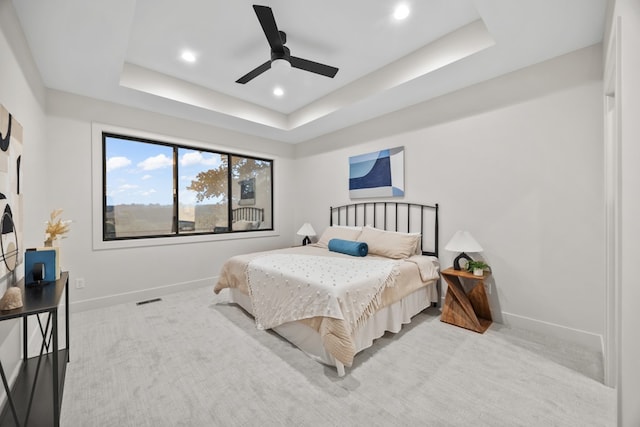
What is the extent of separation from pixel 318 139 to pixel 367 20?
2.61 m

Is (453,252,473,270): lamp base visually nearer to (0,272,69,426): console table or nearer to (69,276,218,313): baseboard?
(0,272,69,426): console table

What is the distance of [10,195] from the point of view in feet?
5.79

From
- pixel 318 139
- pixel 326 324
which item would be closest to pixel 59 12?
pixel 326 324

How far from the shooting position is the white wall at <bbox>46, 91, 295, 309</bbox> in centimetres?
304

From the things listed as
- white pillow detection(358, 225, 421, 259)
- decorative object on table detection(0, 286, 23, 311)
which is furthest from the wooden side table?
decorative object on table detection(0, 286, 23, 311)

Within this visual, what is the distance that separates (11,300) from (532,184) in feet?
12.7

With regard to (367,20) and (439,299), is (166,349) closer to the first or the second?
(439,299)

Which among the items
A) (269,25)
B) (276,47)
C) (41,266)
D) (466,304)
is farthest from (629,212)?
(41,266)

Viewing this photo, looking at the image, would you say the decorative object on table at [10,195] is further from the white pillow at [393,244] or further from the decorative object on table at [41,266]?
the white pillow at [393,244]

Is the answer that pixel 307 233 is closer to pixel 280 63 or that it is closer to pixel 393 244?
pixel 393 244

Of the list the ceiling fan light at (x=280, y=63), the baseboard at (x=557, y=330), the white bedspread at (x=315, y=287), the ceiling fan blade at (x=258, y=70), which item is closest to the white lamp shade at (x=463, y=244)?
the white bedspread at (x=315, y=287)

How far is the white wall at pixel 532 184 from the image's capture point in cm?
230

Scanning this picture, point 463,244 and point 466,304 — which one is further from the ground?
point 463,244

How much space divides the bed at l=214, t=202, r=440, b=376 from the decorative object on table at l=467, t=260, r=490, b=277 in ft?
1.34
